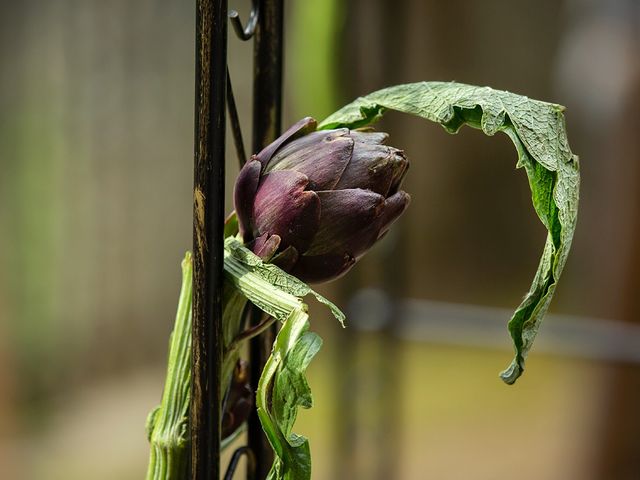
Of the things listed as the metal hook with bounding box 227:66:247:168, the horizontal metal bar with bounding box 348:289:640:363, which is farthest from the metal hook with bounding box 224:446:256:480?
the horizontal metal bar with bounding box 348:289:640:363

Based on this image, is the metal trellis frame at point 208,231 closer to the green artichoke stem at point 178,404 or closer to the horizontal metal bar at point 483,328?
the green artichoke stem at point 178,404

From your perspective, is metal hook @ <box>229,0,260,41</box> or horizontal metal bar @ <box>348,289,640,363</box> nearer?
metal hook @ <box>229,0,260,41</box>

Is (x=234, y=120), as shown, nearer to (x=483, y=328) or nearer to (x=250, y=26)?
(x=250, y=26)

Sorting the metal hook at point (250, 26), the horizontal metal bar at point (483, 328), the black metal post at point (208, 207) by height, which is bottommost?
the horizontal metal bar at point (483, 328)

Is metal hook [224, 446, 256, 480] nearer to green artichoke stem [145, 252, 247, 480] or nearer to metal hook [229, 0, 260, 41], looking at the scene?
green artichoke stem [145, 252, 247, 480]

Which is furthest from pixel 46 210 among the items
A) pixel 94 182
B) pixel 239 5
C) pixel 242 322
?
pixel 242 322

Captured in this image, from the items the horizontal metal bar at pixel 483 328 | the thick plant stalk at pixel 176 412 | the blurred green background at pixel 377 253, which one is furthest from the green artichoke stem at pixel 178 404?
the horizontal metal bar at pixel 483 328
